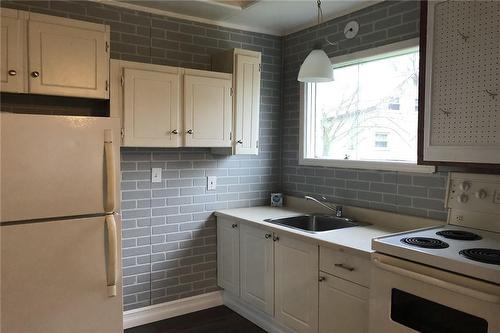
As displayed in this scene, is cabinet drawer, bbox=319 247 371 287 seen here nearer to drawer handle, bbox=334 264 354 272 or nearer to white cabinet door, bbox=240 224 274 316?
drawer handle, bbox=334 264 354 272

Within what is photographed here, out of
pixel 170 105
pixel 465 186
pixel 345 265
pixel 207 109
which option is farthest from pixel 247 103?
pixel 465 186

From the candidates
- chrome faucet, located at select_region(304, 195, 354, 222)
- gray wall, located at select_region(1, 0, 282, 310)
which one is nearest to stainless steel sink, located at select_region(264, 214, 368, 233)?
chrome faucet, located at select_region(304, 195, 354, 222)

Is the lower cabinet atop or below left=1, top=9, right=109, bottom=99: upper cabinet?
below

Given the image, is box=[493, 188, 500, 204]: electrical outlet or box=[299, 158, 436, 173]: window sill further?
box=[299, 158, 436, 173]: window sill

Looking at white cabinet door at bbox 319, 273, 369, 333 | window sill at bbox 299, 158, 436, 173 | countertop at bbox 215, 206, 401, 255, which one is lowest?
white cabinet door at bbox 319, 273, 369, 333

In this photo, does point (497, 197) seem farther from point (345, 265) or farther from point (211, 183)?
point (211, 183)

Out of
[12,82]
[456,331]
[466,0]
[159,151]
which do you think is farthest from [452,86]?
[12,82]

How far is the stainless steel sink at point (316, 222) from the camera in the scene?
2955mm

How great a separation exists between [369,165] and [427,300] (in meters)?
1.32

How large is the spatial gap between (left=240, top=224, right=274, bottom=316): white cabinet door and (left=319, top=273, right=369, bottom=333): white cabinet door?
502 millimetres

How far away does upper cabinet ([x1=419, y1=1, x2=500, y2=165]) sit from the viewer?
1.98 metres

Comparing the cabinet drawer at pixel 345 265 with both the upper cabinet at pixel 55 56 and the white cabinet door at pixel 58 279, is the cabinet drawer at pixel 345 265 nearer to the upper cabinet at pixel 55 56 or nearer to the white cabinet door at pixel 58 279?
the white cabinet door at pixel 58 279

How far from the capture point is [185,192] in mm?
3289

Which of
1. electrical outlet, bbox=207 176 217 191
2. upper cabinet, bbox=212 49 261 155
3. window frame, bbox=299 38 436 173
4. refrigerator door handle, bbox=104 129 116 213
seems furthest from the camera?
electrical outlet, bbox=207 176 217 191
